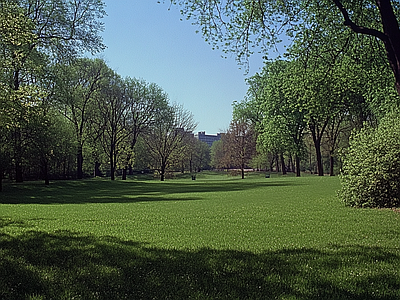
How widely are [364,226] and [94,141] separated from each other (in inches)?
1910

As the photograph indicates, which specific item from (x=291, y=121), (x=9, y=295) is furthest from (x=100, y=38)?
(x=9, y=295)

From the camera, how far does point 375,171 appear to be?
1666 centimetres

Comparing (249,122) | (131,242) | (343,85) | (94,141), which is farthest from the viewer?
(249,122)

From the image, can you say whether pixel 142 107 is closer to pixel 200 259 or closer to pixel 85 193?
pixel 85 193

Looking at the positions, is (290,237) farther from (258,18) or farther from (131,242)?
(258,18)

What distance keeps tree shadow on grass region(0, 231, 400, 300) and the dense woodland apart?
6282 mm

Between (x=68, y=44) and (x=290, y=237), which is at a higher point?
(x=68, y=44)

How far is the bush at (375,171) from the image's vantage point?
16469 millimetres

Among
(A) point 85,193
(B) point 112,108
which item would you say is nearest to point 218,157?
(B) point 112,108

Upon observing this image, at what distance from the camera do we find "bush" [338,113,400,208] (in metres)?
16.5

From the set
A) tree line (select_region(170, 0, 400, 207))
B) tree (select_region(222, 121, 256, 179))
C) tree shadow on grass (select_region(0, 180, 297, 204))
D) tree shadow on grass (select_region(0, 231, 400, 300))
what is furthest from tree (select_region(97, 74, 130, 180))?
tree shadow on grass (select_region(0, 231, 400, 300))

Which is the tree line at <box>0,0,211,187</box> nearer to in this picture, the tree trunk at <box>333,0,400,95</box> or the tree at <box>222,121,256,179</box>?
the tree at <box>222,121,256,179</box>

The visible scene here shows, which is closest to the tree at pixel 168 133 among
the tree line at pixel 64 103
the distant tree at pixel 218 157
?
the tree line at pixel 64 103

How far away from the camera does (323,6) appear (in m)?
13.3
